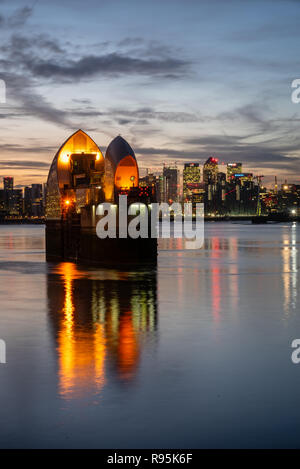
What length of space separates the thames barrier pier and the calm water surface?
62.8 ft

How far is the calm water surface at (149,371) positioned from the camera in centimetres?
873

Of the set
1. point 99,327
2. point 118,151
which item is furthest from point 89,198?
point 99,327

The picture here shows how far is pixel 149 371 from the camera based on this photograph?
12.2 m

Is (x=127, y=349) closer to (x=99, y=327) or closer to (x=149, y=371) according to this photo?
(x=149, y=371)

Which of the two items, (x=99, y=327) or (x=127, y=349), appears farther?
(x=99, y=327)

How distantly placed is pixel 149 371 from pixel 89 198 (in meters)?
43.7

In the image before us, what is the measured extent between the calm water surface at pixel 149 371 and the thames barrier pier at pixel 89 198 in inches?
753

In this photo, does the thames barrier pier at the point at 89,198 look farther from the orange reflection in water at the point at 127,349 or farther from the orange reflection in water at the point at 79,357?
the orange reflection in water at the point at 127,349

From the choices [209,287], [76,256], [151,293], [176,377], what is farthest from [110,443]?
[76,256]

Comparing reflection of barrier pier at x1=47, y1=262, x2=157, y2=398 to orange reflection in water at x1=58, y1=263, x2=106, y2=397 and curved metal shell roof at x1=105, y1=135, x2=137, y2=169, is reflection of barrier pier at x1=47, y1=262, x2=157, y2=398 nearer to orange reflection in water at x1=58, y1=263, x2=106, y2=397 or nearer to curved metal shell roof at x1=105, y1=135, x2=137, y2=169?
orange reflection in water at x1=58, y1=263, x2=106, y2=397

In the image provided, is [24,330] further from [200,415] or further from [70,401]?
[200,415]

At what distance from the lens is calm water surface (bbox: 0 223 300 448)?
8.73 m

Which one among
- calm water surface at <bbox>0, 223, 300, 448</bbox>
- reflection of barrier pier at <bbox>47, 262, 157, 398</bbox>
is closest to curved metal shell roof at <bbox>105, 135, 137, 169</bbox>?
reflection of barrier pier at <bbox>47, 262, 157, 398</bbox>
